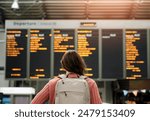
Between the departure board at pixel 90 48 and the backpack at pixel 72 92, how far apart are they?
4.30 metres

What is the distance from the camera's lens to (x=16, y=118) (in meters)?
1.97

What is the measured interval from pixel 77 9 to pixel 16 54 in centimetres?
178

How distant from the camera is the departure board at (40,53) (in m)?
6.82

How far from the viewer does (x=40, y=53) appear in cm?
690

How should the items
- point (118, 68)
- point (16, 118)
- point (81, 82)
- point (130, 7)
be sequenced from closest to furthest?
point (16, 118), point (81, 82), point (118, 68), point (130, 7)

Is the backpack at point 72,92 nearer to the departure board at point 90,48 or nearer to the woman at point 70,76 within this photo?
the woman at point 70,76

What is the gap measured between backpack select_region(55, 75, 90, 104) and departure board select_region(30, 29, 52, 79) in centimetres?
437

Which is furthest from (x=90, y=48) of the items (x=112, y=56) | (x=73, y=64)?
(x=73, y=64)

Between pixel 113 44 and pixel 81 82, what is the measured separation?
14.8 feet

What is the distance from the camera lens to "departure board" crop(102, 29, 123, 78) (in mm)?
6797

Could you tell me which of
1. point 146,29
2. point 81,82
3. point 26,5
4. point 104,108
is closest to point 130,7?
point 146,29

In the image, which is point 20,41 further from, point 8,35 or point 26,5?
point 26,5

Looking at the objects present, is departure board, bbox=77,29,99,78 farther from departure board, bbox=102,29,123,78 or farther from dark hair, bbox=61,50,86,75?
dark hair, bbox=61,50,86,75

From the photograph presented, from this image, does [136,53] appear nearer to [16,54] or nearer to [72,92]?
[16,54]
